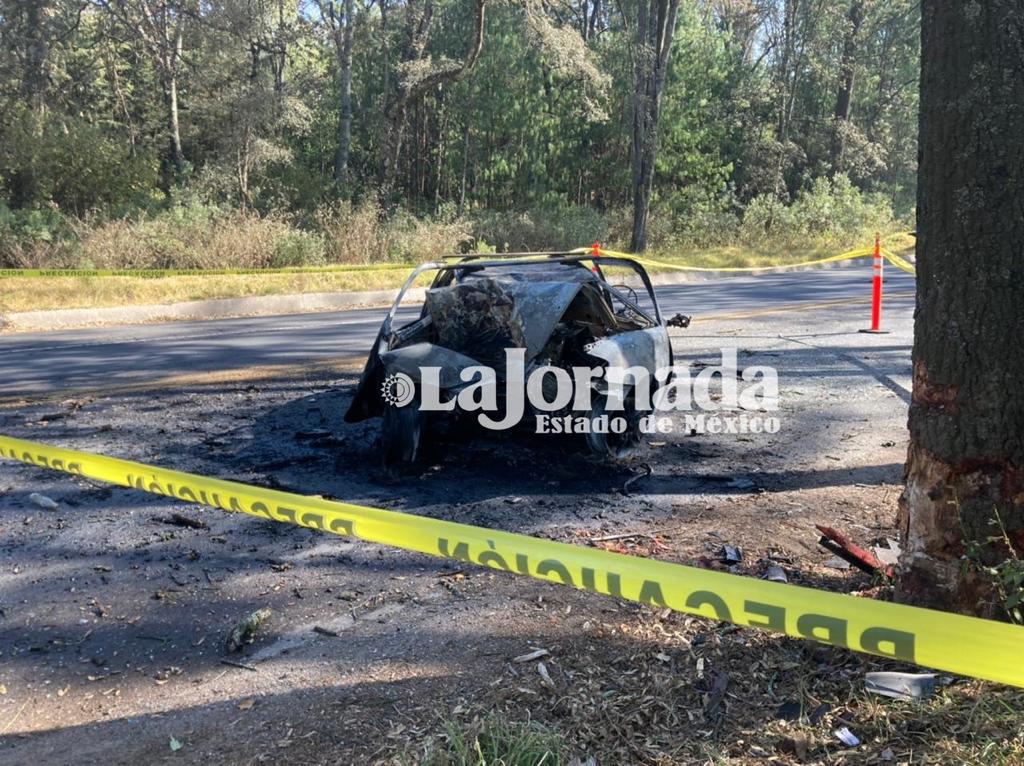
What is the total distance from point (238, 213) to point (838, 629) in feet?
68.6

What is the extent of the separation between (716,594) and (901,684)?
89 centimetres

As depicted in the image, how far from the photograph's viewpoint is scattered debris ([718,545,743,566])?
427cm

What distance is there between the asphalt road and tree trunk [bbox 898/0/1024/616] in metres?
7.74

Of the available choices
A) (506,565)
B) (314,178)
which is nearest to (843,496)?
(506,565)

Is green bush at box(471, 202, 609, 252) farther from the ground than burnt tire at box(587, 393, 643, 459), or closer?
farther from the ground

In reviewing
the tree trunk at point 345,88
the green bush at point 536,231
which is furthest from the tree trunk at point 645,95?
the tree trunk at point 345,88

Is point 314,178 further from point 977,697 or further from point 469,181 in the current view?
point 977,697

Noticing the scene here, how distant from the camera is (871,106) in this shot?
4966 cm

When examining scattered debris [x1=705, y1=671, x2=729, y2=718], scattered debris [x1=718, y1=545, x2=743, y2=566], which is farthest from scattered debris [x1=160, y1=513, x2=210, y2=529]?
scattered debris [x1=705, y1=671, x2=729, y2=718]

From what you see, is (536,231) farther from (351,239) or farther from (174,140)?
(174,140)

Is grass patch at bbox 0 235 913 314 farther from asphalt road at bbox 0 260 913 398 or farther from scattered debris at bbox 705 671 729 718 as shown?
scattered debris at bbox 705 671 729 718

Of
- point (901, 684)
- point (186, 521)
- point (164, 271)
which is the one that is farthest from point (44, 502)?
point (164, 271)

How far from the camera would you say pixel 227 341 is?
11570 mm

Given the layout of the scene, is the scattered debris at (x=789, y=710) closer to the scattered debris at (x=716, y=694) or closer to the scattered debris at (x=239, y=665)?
the scattered debris at (x=716, y=694)
